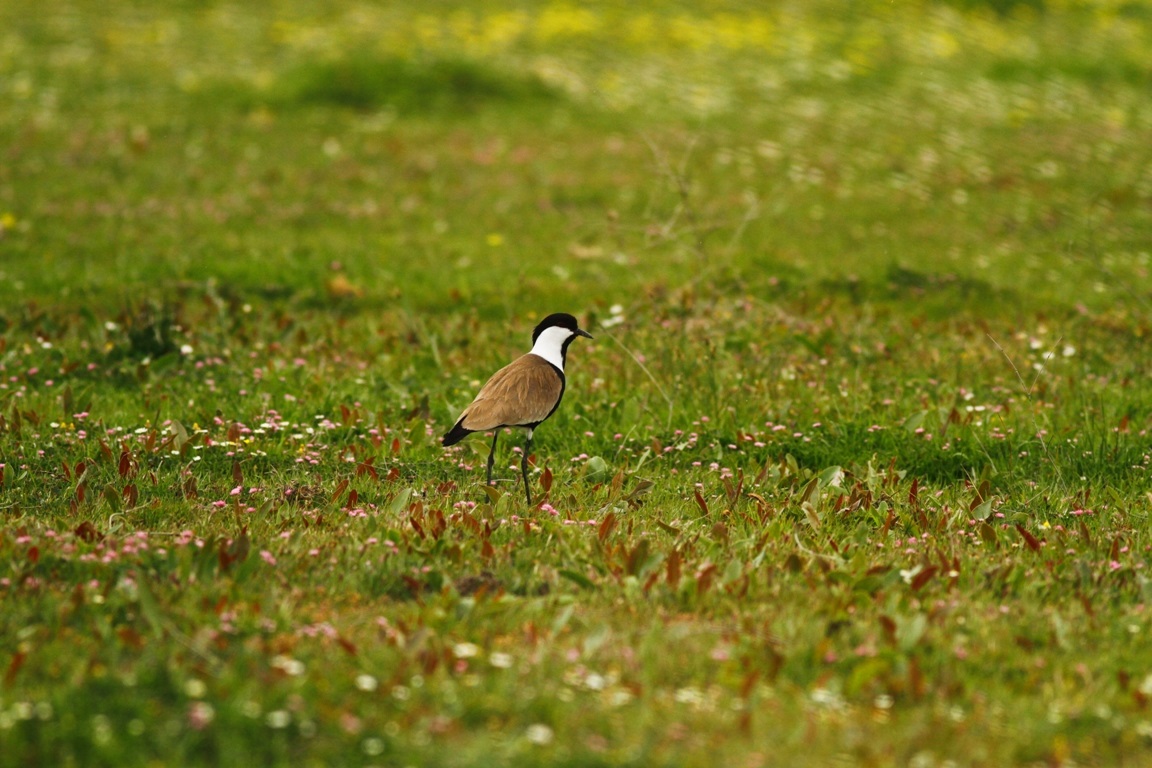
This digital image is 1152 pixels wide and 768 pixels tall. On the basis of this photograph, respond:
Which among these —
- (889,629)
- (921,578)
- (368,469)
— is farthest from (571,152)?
(889,629)

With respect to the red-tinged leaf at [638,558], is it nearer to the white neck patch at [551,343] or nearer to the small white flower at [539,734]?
the small white flower at [539,734]

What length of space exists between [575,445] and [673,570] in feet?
7.70

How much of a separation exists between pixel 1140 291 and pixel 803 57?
1342 centimetres

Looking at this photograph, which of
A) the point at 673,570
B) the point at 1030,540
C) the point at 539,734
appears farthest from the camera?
the point at 1030,540

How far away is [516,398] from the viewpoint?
20.9ft

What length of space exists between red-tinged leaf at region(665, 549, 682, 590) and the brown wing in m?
1.28

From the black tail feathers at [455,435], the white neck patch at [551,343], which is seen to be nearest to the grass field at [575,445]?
the black tail feathers at [455,435]

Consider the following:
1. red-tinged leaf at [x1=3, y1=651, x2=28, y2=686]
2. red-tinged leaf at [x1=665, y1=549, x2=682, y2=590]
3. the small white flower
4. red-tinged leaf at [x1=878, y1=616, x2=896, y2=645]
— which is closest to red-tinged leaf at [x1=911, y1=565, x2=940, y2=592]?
red-tinged leaf at [x1=878, y1=616, x2=896, y2=645]

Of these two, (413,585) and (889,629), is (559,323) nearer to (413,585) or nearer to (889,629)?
(413,585)

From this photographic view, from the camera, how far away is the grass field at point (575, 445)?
429cm

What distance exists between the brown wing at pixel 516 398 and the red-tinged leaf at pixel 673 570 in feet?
4.18

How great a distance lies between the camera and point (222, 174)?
617 inches

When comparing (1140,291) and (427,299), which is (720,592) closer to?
(427,299)

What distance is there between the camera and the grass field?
4.29 meters
